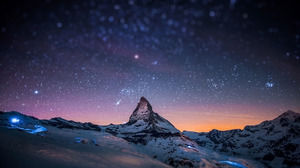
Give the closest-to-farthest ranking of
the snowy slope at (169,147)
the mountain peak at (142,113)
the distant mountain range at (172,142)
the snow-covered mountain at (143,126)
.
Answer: the snowy slope at (169,147) → the distant mountain range at (172,142) → the snow-covered mountain at (143,126) → the mountain peak at (142,113)

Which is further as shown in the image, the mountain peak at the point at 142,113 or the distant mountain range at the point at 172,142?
the mountain peak at the point at 142,113

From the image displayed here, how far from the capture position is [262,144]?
618 ft

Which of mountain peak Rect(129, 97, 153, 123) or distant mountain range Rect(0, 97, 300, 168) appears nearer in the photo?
distant mountain range Rect(0, 97, 300, 168)

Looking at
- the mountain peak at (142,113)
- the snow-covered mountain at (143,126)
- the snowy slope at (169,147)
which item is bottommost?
the snowy slope at (169,147)

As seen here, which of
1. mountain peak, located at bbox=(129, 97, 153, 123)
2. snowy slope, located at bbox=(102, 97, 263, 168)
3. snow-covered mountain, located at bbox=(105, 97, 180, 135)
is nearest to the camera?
snowy slope, located at bbox=(102, 97, 263, 168)

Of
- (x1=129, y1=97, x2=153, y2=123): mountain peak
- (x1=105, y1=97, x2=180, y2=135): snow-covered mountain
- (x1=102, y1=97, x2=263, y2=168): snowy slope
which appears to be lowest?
(x1=102, y1=97, x2=263, y2=168): snowy slope

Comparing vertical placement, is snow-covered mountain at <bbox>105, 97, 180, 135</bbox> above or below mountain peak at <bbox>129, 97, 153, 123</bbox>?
below

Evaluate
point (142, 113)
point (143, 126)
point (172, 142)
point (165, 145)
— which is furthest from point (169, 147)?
point (142, 113)

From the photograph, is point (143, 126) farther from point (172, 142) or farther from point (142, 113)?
point (172, 142)

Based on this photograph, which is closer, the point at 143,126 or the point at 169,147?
the point at 169,147

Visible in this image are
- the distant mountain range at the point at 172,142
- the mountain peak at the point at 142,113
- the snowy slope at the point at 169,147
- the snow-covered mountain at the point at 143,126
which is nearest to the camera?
Result: the snowy slope at the point at 169,147

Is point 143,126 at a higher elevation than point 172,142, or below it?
higher

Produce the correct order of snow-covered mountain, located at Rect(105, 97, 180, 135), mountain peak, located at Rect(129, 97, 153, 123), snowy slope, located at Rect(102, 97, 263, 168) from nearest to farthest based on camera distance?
snowy slope, located at Rect(102, 97, 263, 168) < snow-covered mountain, located at Rect(105, 97, 180, 135) < mountain peak, located at Rect(129, 97, 153, 123)

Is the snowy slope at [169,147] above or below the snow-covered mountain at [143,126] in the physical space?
below
